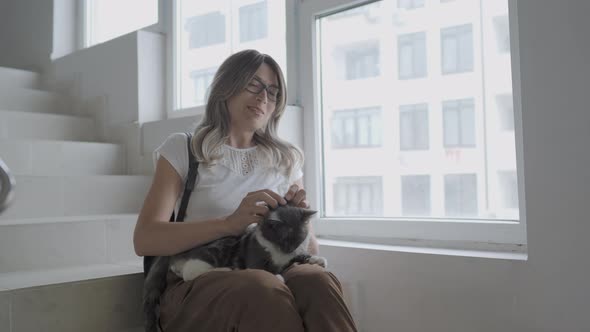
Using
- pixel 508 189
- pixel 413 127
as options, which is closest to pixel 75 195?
pixel 413 127

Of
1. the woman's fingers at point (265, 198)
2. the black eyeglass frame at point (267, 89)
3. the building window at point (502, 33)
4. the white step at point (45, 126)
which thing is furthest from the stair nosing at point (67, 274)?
the building window at point (502, 33)

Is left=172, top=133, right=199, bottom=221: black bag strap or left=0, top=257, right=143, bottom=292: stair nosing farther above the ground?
Result: left=172, top=133, right=199, bottom=221: black bag strap

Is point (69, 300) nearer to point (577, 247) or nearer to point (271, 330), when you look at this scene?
point (271, 330)

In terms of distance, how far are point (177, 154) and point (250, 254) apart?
14.9 inches

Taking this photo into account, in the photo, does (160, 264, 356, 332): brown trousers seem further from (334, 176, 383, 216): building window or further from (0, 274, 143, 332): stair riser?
(334, 176, 383, 216): building window

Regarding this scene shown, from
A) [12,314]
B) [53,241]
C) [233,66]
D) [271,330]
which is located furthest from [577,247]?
[53,241]

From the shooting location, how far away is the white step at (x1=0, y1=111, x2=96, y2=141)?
266 cm

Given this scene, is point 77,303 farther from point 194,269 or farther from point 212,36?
point 212,36

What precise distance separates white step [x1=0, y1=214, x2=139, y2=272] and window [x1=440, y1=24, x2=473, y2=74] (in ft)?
4.43

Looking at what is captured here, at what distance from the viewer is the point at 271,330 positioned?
117cm

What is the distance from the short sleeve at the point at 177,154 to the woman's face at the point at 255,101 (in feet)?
0.62

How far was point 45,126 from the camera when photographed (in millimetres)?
2822

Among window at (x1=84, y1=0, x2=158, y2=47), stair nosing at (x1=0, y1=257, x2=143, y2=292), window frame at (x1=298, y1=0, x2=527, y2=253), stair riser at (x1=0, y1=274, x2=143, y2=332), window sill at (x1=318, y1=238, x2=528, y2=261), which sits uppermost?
window at (x1=84, y1=0, x2=158, y2=47)

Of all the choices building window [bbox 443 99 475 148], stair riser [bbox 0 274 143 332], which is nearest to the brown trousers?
stair riser [bbox 0 274 143 332]
